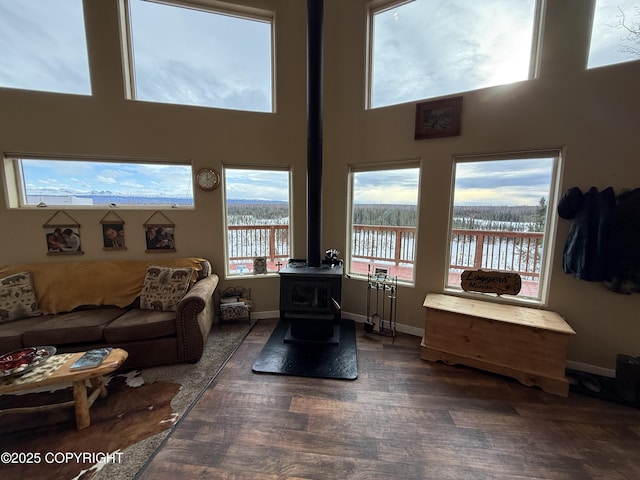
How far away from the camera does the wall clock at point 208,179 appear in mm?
2895

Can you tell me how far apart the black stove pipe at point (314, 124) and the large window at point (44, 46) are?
7.75 ft

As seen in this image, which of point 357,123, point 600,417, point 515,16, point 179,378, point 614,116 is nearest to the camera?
point 600,417

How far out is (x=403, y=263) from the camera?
10.5ft

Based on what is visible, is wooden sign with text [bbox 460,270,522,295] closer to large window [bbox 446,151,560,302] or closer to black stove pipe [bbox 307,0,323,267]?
large window [bbox 446,151,560,302]

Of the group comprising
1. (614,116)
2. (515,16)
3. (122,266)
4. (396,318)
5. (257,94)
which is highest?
(515,16)

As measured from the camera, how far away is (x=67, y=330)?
6.73 ft

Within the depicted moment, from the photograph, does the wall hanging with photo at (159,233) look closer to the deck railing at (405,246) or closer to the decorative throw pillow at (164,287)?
the decorative throw pillow at (164,287)

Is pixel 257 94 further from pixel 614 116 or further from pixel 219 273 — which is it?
pixel 614 116

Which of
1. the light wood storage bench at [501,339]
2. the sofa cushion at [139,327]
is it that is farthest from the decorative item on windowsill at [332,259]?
the sofa cushion at [139,327]

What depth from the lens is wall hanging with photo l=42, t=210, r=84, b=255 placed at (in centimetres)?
265

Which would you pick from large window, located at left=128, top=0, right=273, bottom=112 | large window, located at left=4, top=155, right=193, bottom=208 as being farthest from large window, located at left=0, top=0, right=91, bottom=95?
large window, located at left=4, top=155, right=193, bottom=208

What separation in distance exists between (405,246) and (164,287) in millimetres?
2739

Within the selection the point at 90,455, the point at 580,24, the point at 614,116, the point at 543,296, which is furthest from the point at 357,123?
the point at 90,455

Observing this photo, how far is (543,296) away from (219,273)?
11.4 ft
